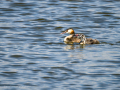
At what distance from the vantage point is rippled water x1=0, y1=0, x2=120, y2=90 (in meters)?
8.46

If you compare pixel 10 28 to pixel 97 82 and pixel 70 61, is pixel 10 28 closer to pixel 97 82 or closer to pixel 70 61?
pixel 70 61

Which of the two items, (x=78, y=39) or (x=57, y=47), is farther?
(x=78, y=39)

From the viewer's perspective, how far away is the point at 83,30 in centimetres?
1476

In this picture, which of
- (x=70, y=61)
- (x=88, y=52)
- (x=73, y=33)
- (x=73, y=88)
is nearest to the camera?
(x=73, y=88)

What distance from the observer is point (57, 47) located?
12.1 m

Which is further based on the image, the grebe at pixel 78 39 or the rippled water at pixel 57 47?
the grebe at pixel 78 39

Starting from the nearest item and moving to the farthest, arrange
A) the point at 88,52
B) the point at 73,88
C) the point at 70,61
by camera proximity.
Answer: the point at 73,88 → the point at 70,61 → the point at 88,52

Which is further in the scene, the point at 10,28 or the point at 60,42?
the point at 10,28

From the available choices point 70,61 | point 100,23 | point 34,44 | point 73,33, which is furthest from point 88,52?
point 100,23

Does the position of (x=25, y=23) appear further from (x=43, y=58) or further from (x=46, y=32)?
(x=43, y=58)

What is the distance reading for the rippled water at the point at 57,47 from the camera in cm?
846

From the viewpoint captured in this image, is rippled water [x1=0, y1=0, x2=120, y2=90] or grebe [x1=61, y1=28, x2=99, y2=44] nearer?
rippled water [x1=0, y1=0, x2=120, y2=90]

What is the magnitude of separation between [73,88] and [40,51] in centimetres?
362

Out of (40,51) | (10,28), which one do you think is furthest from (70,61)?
(10,28)
